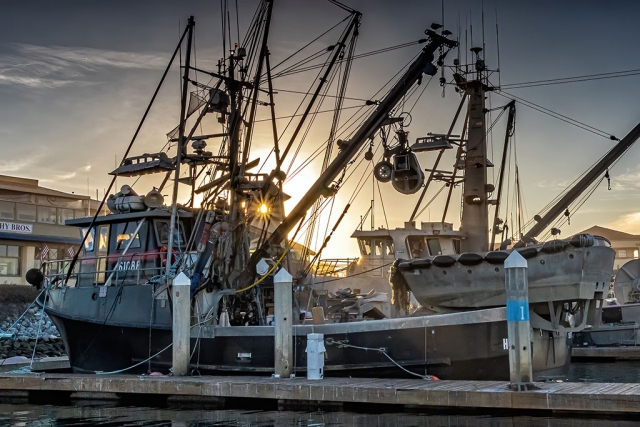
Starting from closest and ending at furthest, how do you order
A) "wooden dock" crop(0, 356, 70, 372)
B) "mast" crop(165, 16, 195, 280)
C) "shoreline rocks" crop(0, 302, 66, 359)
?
"mast" crop(165, 16, 195, 280)
"wooden dock" crop(0, 356, 70, 372)
"shoreline rocks" crop(0, 302, 66, 359)

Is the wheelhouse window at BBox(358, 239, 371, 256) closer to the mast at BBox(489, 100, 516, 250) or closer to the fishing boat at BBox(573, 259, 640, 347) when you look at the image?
the mast at BBox(489, 100, 516, 250)

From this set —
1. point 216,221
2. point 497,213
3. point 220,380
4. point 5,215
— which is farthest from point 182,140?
point 5,215

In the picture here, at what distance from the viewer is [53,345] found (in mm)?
31328

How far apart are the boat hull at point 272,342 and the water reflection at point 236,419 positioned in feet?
6.30

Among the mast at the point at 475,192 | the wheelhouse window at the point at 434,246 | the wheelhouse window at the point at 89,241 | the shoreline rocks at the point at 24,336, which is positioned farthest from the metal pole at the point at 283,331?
the shoreline rocks at the point at 24,336

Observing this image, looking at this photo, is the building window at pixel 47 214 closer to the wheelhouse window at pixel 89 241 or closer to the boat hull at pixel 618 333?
the wheelhouse window at pixel 89 241

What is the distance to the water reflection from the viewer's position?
11227 millimetres

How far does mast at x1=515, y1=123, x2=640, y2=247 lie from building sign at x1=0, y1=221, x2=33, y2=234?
26487 millimetres

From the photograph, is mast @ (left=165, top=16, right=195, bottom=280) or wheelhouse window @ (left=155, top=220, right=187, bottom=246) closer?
mast @ (left=165, top=16, right=195, bottom=280)

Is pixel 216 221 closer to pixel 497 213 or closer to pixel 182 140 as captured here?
pixel 182 140

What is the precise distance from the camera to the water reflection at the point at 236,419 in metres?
11.2

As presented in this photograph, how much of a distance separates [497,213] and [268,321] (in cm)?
1472

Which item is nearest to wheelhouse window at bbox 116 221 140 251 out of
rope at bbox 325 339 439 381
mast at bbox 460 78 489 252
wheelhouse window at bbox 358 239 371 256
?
rope at bbox 325 339 439 381

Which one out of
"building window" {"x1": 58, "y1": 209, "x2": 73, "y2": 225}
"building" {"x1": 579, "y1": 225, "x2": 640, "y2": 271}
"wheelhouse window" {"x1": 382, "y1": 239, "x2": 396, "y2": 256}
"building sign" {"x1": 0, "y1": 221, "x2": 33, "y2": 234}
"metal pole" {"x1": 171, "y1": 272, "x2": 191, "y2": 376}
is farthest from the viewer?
"building" {"x1": 579, "y1": 225, "x2": 640, "y2": 271}
